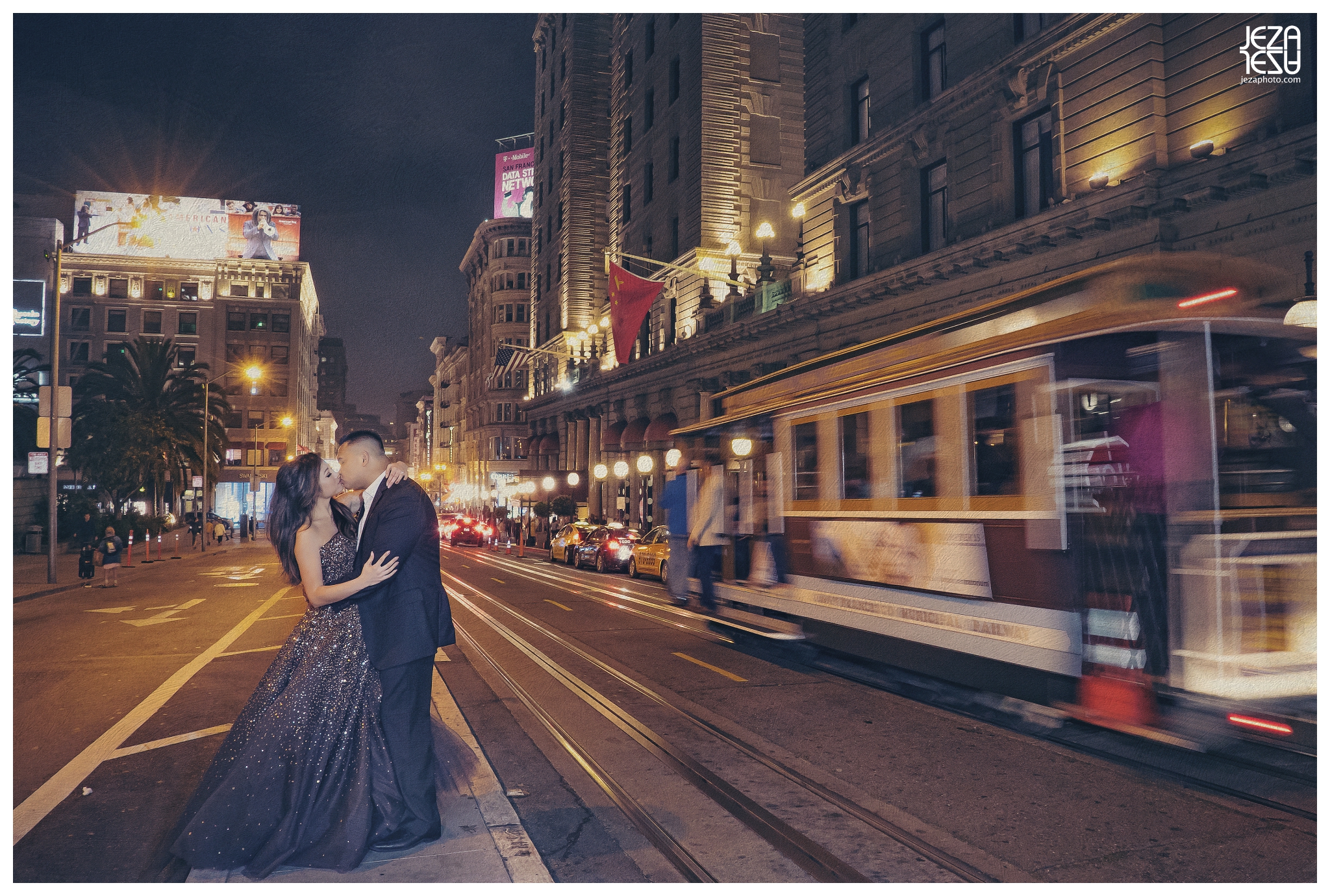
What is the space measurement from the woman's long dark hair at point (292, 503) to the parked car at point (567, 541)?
26.1 meters

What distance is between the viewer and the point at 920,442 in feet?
27.3

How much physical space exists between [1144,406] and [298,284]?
99053mm

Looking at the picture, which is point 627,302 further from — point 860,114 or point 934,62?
point 934,62

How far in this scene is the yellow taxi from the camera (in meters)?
23.6

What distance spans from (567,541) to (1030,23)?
20.9m

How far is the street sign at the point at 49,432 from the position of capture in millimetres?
21219

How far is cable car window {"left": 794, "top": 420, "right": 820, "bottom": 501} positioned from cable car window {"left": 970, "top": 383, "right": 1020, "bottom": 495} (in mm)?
2637

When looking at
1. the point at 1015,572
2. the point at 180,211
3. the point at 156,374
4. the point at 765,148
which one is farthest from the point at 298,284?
the point at 1015,572

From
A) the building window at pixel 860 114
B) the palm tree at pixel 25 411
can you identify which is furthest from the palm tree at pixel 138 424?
the building window at pixel 860 114

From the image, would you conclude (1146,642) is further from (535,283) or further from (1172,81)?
(535,283)

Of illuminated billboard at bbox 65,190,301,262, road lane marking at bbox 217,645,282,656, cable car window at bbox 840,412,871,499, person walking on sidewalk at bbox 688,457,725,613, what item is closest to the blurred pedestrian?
person walking on sidewalk at bbox 688,457,725,613

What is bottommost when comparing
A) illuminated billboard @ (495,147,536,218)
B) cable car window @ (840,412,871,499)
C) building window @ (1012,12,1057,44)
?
cable car window @ (840,412,871,499)

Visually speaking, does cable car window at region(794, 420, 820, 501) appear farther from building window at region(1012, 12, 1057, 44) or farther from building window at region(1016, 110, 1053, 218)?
building window at region(1012, 12, 1057, 44)

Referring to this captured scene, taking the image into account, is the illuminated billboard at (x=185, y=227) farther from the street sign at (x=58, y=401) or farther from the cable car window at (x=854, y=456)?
the cable car window at (x=854, y=456)
